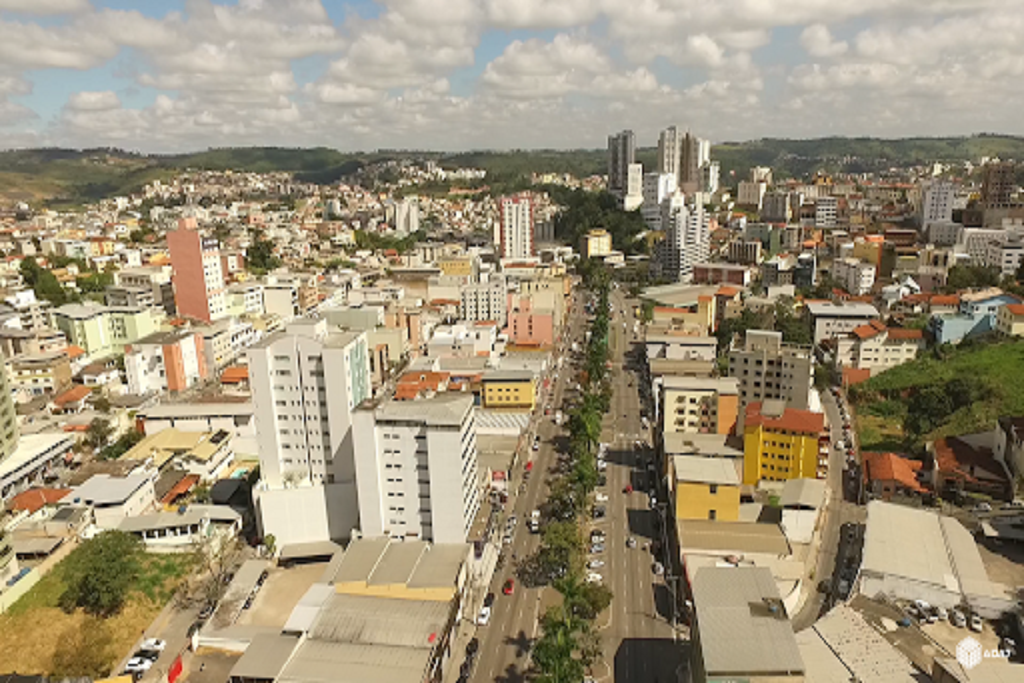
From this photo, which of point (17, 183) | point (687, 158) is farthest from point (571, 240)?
point (17, 183)

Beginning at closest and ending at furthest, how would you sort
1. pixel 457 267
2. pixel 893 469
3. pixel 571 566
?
pixel 571 566
pixel 893 469
pixel 457 267

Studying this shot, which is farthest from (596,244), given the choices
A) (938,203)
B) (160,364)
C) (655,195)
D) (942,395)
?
(160,364)

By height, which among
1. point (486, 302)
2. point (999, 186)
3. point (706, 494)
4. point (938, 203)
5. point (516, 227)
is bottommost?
point (706, 494)

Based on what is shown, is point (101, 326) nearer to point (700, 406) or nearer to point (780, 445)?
point (700, 406)

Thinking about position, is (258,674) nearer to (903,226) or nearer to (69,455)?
(69,455)

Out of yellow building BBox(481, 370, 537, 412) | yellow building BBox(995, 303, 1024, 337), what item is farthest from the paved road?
yellow building BBox(995, 303, 1024, 337)

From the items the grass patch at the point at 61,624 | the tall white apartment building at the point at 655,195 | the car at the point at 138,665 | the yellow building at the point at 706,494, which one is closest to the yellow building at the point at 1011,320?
the yellow building at the point at 706,494
